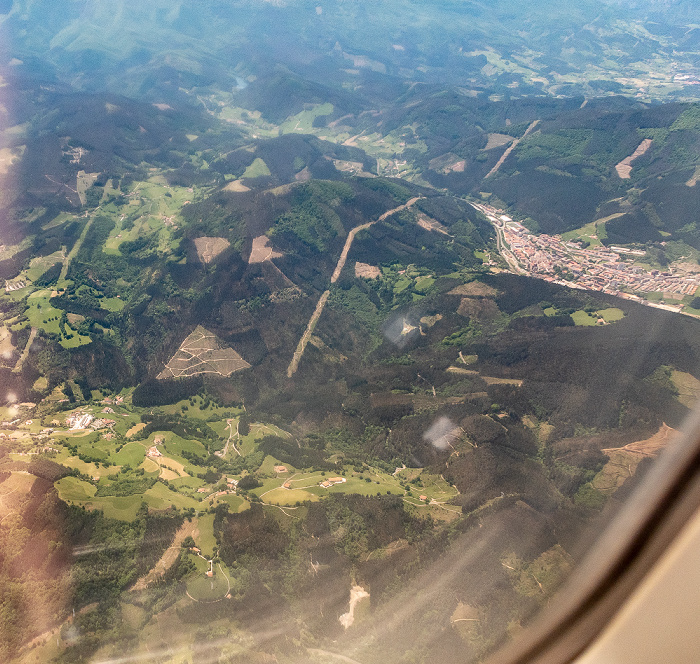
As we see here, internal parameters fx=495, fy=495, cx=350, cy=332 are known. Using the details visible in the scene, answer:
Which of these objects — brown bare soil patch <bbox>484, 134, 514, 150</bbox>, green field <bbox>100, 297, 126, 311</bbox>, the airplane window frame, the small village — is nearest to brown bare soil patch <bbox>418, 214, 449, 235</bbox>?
the small village

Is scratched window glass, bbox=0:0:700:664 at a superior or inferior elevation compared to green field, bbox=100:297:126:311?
superior

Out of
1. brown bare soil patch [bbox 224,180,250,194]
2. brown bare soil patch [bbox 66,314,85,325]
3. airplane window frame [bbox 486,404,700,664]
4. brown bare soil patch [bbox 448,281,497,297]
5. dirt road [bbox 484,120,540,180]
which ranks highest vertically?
airplane window frame [bbox 486,404,700,664]

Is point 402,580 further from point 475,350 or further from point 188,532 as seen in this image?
point 475,350

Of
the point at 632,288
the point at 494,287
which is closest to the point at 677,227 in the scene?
the point at 632,288

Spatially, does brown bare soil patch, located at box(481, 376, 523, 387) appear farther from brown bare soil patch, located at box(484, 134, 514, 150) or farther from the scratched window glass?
brown bare soil patch, located at box(484, 134, 514, 150)

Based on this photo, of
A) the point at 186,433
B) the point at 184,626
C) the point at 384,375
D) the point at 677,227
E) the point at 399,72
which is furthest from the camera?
the point at 399,72

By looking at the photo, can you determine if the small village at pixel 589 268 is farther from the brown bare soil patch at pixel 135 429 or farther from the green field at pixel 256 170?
the brown bare soil patch at pixel 135 429

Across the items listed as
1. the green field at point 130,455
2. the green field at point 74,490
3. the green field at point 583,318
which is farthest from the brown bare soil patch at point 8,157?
the green field at point 583,318

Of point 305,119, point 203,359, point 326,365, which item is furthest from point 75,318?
point 305,119
